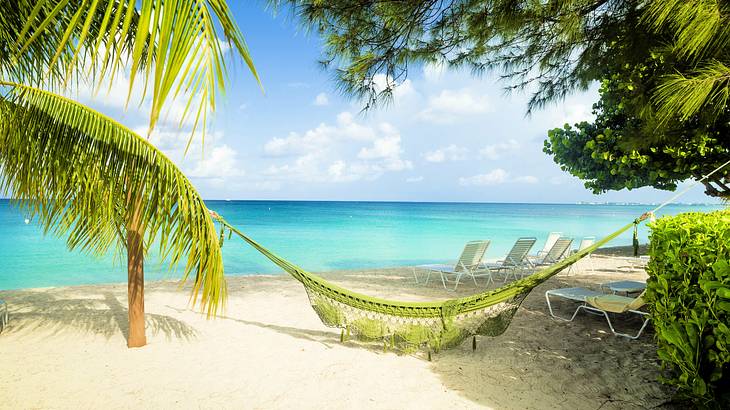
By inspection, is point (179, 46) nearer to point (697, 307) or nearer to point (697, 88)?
point (697, 307)

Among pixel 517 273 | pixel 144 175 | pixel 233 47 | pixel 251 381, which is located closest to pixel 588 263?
pixel 517 273

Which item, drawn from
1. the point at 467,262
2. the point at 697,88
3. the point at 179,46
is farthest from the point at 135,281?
the point at 467,262

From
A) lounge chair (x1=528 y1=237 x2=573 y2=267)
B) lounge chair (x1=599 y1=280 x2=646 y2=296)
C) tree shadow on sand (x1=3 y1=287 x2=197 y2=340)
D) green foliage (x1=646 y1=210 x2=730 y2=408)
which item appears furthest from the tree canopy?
lounge chair (x1=528 y1=237 x2=573 y2=267)

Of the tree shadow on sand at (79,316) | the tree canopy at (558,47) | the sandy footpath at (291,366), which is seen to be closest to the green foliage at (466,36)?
the tree canopy at (558,47)

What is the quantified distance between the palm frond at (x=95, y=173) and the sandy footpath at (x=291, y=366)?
689mm

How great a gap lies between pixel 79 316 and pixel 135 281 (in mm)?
1486

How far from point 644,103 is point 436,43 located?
1622mm

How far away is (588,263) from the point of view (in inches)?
345

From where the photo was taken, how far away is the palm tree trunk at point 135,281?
312cm

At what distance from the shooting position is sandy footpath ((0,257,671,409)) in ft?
8.02

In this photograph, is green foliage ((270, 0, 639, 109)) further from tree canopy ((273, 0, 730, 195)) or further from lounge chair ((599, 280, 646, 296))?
lounge chair ((599, 280, 646, 296))

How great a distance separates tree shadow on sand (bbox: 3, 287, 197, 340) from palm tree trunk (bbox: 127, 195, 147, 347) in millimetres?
279

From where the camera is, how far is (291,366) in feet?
9.66

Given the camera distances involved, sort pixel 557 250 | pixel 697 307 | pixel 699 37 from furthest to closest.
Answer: pixel 557 250 → pixel 699 37 → pixel 697 307
